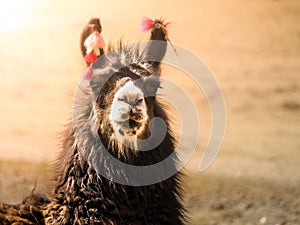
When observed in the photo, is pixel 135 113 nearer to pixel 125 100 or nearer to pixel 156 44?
pixel 125 100

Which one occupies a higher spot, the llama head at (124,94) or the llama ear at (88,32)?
the llama ear at (88,32)

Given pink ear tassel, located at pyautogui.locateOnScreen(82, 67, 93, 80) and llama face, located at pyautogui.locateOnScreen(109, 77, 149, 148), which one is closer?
llama face, located at pyautogui.locateOnScreen(109, 77, 149, 148)

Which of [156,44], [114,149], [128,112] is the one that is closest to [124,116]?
[128,112]

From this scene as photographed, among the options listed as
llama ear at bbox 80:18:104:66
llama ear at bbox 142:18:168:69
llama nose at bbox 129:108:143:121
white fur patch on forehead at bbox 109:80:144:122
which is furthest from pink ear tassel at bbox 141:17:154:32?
llama nose at bbox 129:108:143:121

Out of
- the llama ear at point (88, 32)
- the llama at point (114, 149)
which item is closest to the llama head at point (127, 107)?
the llama at point (114, 149)

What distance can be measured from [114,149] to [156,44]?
0.42 m

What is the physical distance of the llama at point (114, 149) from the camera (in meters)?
2.37

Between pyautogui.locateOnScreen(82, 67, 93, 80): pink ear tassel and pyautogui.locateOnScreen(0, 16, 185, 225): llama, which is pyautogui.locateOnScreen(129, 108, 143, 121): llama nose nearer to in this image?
pyautogui.locateOnScreen(0, 16, 185, 225): llama

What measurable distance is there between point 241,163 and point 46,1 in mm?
2187

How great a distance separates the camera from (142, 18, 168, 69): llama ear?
2479 millimetres

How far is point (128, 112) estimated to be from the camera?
2301mm

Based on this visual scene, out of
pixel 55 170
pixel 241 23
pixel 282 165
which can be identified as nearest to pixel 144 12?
pixel 241 23

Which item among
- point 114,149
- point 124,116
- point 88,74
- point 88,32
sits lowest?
point 114,149

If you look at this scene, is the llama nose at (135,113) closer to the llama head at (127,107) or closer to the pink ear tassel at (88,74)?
the llama head at (127,107)
